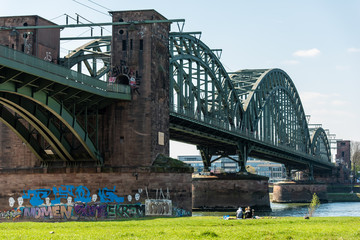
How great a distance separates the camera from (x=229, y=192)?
9144cm

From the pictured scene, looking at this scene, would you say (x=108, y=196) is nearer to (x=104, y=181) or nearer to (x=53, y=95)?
(x=104, y=181)

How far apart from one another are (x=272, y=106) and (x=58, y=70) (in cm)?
9721

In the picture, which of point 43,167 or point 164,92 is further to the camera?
point 164,92

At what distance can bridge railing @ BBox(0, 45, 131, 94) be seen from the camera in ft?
127

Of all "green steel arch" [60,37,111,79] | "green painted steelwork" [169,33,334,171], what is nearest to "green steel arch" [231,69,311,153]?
"green painted steelwork" [169,33,334,171]

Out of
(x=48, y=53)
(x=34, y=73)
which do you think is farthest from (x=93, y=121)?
(x=34, y=73)

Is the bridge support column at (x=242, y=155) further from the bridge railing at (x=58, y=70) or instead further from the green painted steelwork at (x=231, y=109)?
the bridge railing at (x=58, y=70)

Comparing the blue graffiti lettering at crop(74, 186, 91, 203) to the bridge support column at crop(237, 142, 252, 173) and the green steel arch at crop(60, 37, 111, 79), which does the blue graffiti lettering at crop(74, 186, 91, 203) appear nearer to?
the green steel arch at crop(60, 37, 111, 79)

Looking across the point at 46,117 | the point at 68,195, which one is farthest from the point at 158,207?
the point at 46,117

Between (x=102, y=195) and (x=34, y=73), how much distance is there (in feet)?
46.9

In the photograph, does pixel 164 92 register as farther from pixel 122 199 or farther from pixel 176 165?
pixel 122 199

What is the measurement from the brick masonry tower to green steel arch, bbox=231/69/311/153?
47260 mm

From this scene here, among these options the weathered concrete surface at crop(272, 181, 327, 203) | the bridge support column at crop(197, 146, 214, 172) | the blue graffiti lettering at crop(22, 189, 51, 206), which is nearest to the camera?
the blue graffiti lettering at crop(22, 189, 51, 206)

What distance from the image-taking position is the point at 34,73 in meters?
40.3
